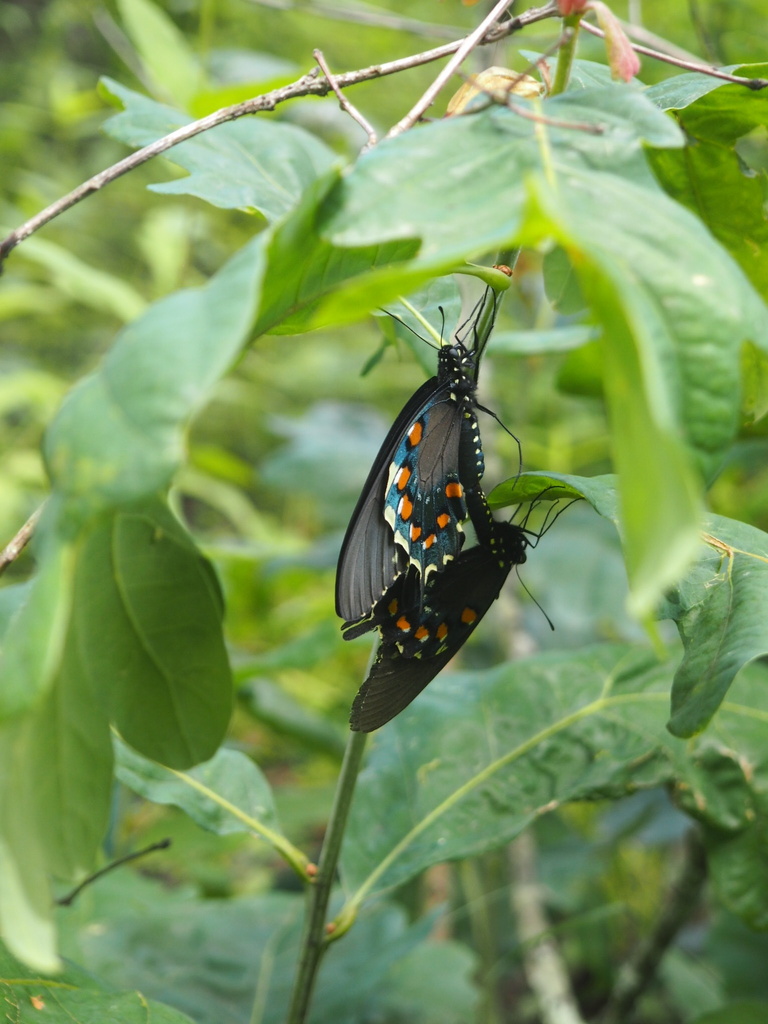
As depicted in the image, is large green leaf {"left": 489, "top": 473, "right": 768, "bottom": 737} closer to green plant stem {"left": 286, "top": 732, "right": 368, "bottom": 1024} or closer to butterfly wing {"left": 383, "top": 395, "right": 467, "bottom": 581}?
butterfly wing {"left": 383, "top": 395, "right": 467, "bottom": 581}

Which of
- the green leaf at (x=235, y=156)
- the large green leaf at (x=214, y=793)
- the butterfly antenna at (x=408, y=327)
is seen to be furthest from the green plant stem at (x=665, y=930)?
the green leaf at (x=235, y=156)

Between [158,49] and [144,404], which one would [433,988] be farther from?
[158,49]

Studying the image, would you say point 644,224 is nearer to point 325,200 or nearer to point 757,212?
point 325,200

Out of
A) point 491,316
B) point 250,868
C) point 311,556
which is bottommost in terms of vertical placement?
point 250,868

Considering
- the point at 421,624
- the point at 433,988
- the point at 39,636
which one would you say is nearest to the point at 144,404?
the point at 39,636

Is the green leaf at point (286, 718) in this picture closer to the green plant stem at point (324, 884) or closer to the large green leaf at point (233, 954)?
the large green leaf at point (233, 954)

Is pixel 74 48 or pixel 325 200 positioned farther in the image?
pixel 74 48

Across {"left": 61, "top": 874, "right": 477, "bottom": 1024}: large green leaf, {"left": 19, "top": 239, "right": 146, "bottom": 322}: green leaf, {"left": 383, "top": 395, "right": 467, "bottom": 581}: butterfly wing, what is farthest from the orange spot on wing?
{"left": 19, "top": 239, "right": 146, "bottom": 322}: green leaf

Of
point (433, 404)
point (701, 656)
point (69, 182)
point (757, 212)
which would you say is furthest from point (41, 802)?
point (69, 182)
